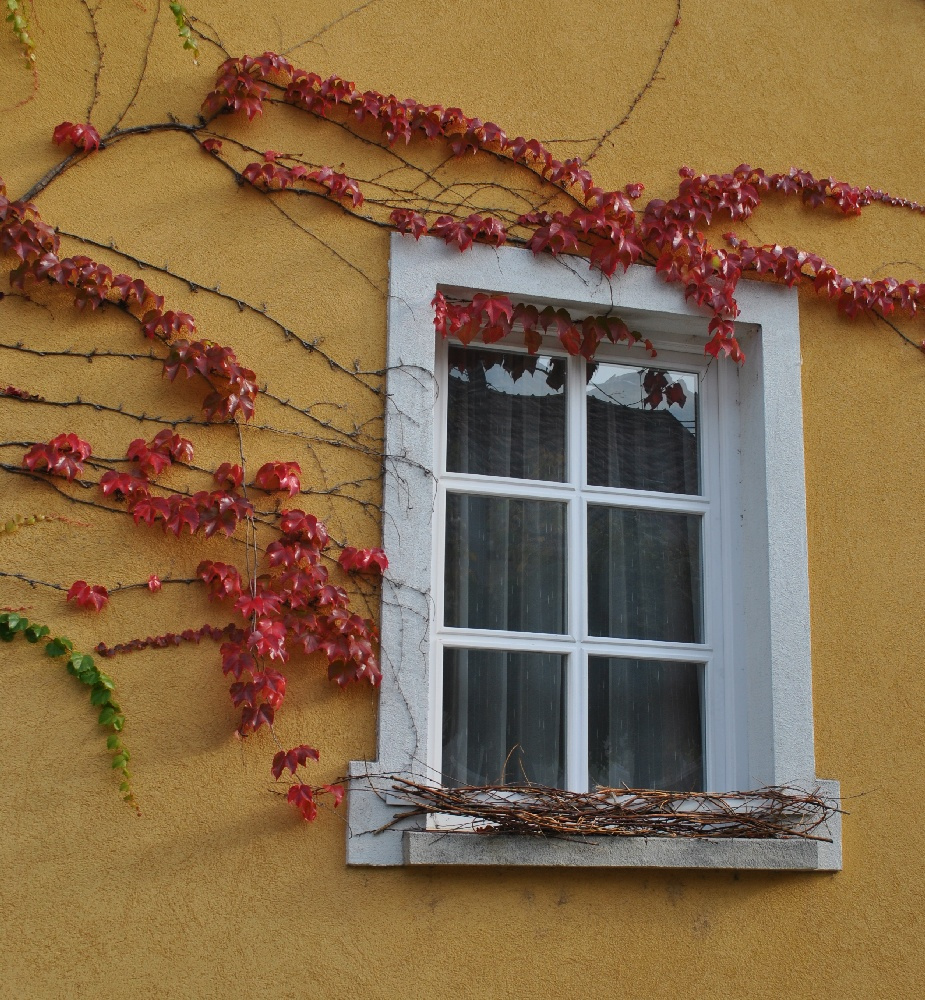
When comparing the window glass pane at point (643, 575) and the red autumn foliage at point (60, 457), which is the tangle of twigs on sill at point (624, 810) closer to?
the window glass pane at point (643, 575)

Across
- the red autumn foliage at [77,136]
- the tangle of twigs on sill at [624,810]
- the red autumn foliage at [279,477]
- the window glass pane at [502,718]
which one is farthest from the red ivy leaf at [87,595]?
the red autumn foliage at [77,136]

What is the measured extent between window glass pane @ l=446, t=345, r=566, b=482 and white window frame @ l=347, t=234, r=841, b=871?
0.08m

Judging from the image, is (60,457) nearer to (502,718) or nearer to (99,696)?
(99,696)

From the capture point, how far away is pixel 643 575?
4090mm

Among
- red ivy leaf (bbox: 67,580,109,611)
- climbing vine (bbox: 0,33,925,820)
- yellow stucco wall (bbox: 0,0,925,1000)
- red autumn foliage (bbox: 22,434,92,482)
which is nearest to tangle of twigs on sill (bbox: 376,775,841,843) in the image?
yellow stucco wall (bbox: 0,0,925,1000)

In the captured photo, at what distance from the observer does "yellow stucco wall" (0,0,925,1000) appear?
10.9ft

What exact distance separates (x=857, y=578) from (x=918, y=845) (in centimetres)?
84

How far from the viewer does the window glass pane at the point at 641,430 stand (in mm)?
4168

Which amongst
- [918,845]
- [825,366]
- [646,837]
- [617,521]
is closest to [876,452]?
[825,366]

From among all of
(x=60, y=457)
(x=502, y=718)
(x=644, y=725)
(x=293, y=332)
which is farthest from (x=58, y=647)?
(x=644, y=725)

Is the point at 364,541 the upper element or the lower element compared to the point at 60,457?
lower

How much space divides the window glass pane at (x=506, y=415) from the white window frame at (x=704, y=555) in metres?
0.08

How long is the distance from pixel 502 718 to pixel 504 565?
47 cm

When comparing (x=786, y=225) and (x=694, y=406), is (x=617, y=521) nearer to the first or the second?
(x=694, y=406)
